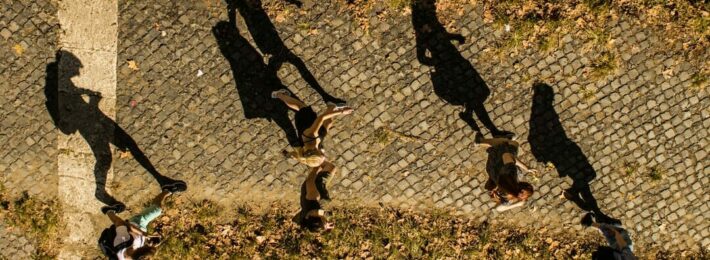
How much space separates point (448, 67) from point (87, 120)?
5699 millimetres

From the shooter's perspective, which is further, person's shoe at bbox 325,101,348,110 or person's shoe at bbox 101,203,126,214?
person's shoe at bbox 101,203,126,214

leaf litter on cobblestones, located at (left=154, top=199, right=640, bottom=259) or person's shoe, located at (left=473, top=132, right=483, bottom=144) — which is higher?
person's shoe, located at (left=473, top=132, right=483, bottom=144)

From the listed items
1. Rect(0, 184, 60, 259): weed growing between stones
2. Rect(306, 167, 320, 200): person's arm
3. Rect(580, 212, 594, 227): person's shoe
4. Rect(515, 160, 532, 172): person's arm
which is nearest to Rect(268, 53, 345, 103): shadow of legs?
Rect(306, 167, 320, 200): person's arm

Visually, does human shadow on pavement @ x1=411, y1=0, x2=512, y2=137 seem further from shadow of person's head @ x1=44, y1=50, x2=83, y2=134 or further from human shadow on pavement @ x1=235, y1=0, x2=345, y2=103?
shadow of person's head @ x1=44, y1=50, x2=83, y2=134

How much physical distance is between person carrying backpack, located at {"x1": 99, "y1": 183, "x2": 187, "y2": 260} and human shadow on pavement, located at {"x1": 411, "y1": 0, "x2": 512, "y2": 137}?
4.54 meters

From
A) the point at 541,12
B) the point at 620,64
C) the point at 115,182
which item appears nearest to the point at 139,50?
the point at 115,182

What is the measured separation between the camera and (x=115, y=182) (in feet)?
27.7

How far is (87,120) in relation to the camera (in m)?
8.23

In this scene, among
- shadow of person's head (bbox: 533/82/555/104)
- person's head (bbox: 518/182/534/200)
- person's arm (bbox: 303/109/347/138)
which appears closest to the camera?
person's head (bbox: 518/182/534/200)

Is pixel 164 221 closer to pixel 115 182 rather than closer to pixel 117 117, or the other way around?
pixel 115 182

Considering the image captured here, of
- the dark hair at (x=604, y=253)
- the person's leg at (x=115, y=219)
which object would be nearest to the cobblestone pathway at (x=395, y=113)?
the person's leg at (x=115, y=219)

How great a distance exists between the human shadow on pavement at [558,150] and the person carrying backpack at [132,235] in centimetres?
586

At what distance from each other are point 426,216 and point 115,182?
16.6ft

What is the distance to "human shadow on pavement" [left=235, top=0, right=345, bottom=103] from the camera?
812 cm
